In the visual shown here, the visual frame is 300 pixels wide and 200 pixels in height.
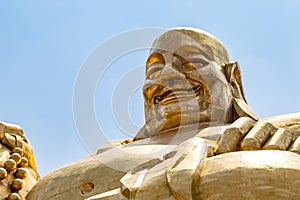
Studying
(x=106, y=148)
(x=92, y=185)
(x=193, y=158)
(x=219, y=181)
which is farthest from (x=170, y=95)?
(x=219, y=181)

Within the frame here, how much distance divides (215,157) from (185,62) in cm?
290

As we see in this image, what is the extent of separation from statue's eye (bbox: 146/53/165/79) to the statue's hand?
8.02ft

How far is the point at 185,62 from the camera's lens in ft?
29.5

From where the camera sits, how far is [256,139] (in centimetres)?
662

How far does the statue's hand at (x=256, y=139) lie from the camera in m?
6.60

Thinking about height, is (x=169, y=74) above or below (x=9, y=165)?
above

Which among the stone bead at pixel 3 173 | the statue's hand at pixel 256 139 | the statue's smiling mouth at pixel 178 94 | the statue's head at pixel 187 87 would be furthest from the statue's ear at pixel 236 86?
the stone bead at pixel 3 173

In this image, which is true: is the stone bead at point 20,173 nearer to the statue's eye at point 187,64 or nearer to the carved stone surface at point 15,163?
the carved stone surface at point 15,163

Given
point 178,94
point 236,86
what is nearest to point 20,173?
point 178,94

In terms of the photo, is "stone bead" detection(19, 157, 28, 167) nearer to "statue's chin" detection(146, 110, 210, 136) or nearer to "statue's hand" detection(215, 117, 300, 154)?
"statue's chin" detection(146, 110, 210, 136)

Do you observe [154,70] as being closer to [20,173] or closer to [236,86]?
[236,86]

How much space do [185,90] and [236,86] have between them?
2.98 feet

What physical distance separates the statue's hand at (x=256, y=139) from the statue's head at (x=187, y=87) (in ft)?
5.99

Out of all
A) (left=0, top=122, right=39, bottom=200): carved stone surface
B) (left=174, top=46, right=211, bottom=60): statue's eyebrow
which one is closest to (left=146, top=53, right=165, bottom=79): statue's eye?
(left=174, top=46, right=211, bottom=60): statue's eyebrow
